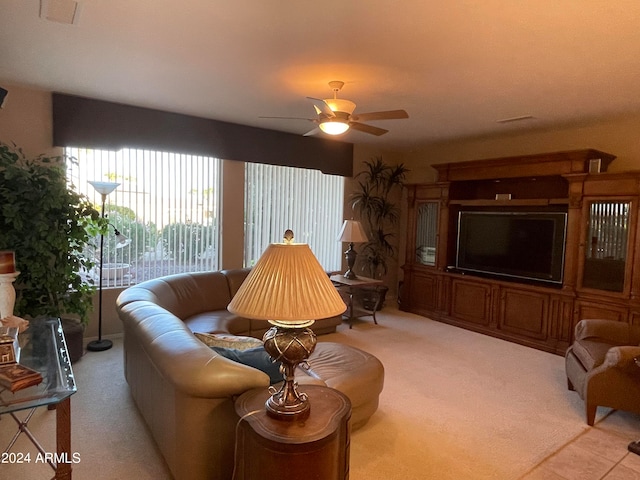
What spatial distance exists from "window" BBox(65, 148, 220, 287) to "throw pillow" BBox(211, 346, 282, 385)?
270 cm

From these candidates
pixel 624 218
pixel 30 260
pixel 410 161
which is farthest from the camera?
pixel 410 161

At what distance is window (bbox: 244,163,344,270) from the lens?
5.41m

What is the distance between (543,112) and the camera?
4.05 meters

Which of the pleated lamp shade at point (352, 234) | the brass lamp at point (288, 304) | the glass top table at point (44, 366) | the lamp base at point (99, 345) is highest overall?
the pleated lamp shade at point (352, 234)

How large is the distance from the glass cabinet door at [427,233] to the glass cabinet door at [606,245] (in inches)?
77.4

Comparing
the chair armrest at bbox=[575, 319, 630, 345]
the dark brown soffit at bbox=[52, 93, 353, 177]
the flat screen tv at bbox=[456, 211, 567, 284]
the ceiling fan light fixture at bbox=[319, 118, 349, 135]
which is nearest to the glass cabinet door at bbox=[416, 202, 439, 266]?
the flat screen tv at bbox=[456, 211, 567, 284]

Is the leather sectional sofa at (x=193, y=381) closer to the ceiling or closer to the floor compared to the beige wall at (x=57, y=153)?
closer to the floor

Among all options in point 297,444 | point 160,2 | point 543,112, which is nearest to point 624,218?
point 543,112

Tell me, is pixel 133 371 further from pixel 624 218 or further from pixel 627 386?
pixel 624 218

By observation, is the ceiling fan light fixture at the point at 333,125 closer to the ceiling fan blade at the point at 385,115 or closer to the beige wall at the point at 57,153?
the ceiling fan blade at the point at 385,115

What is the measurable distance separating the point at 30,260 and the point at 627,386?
469 centimetres

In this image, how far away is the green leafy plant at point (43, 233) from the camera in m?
3.30

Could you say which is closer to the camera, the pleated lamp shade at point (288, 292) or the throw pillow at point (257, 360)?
the pleated lamp shade at point (288, 292)

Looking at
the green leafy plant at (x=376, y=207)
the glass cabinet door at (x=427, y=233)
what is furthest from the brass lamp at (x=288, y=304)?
the green leafy plant at (x=376, y=207)
